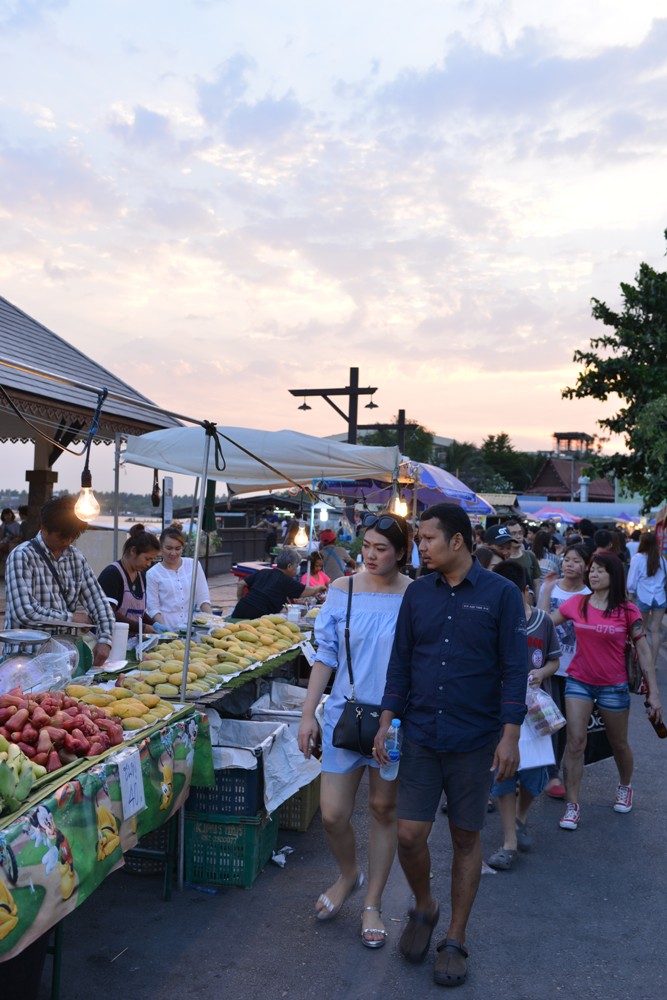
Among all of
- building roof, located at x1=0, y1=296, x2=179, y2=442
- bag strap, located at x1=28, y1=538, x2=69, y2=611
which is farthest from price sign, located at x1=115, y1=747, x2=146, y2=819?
building roof, located at x1=0, y1=296, x2=179, y2=442

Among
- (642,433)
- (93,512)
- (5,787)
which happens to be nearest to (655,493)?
(642,433)

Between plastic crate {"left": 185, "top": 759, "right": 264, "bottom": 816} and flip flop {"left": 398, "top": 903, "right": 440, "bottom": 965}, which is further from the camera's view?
plastic crate {"left": 185, "top": 759, "right": 264, "bottom": 816}

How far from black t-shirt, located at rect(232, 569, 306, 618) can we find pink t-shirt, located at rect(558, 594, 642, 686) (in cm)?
353

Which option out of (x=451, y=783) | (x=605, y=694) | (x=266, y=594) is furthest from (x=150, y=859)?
(x=266, y=594)

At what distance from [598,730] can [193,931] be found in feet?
10.5

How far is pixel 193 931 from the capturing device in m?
4.13

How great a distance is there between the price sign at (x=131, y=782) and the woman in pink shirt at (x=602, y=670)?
3.29 meters

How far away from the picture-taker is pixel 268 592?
866cm

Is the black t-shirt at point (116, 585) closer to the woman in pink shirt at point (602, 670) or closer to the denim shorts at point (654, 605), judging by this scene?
the woman in pink shirt at point (602, 670)

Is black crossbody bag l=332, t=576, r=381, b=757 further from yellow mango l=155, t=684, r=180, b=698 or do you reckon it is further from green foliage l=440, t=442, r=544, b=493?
green foliage l=440, t=442, r=544, b=493

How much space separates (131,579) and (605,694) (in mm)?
3887

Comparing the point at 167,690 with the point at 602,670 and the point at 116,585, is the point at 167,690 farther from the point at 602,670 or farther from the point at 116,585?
the point at 602,670

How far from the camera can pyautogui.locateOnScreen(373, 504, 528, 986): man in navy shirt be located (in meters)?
3.59

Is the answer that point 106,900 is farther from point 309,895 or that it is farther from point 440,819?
point 440,819
